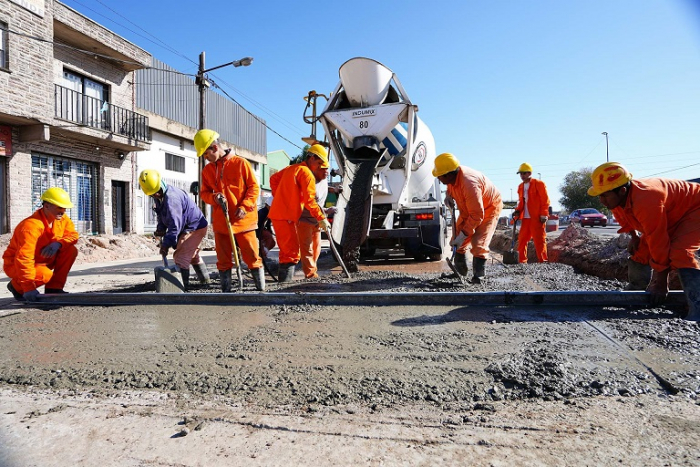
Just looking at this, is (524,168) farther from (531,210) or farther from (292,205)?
(292,205)

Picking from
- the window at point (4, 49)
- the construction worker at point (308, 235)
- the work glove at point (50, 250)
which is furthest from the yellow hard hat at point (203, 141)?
the window at point (4, 49)

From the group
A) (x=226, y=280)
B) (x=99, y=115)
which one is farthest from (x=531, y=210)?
(x=99, y=115)

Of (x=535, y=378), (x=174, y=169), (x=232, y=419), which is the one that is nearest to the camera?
(x=232, y=419)

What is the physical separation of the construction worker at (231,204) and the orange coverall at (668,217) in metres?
3.31

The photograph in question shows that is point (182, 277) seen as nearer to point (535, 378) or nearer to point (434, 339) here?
point (434, 339)

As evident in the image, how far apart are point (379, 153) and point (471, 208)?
9.59 ft

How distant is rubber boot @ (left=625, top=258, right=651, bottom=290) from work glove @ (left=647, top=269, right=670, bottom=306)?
0.59 metres

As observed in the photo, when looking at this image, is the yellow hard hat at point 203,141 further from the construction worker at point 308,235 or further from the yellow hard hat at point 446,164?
the yellow hard hat at point 446,164

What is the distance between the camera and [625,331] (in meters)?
2.69

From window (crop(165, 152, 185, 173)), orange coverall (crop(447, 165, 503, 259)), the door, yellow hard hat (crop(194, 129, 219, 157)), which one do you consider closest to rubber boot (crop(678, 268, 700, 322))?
orange coverall (crop(447, 165, 503, 259))

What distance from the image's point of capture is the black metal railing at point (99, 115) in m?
13.4

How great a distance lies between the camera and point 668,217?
311 cm

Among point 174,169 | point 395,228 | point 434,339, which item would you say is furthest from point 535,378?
point 174,169

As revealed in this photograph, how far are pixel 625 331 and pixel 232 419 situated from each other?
236 centimetres
